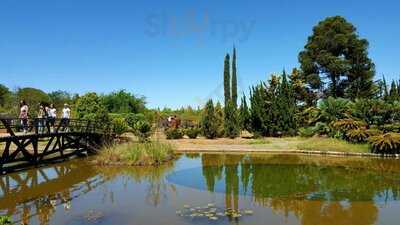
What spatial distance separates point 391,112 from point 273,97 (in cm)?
856

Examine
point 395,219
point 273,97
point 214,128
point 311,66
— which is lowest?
point 395,219

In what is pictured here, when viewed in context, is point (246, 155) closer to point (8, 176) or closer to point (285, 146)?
point (285, 146)

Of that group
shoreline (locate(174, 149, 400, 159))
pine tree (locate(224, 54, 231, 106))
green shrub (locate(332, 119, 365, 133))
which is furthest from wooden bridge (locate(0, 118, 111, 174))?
pine tree (locate(224, 54, 231, 106))

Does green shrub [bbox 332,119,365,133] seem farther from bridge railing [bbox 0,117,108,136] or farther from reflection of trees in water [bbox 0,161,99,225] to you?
reflection of trees in water [bbox 0,161,99,225]

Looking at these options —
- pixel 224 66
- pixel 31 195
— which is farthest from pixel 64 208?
pixel 224 66

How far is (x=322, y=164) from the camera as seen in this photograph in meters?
17.1

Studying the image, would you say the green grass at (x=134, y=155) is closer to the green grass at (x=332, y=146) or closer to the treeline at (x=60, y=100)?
the green grass at (x=332, y=146)

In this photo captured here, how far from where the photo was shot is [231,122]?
94.8 ft

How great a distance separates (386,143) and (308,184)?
8.34m

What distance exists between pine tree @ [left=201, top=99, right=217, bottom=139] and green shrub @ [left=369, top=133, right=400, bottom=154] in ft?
36.1

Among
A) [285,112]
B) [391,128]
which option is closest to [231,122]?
[285,112]

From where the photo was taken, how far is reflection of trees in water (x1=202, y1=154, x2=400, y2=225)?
30.0 feet

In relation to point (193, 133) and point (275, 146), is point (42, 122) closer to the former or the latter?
point (275, 146)

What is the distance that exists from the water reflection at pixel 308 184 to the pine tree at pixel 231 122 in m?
9.51
